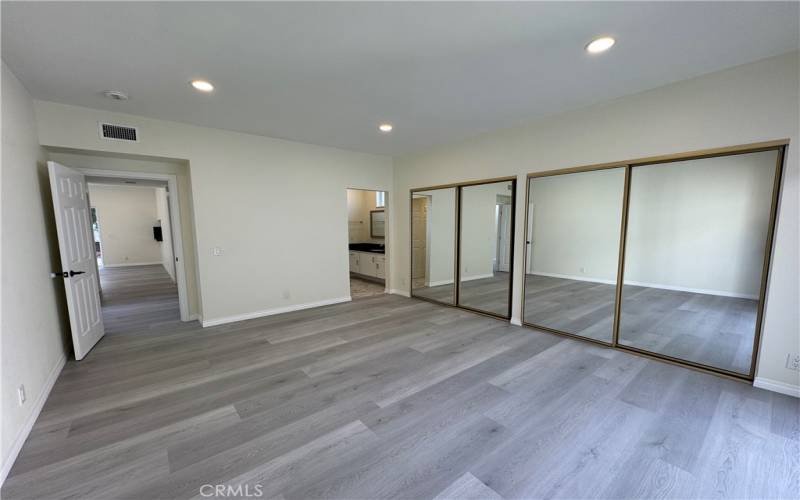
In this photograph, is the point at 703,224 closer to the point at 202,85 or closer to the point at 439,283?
the point at 439,283

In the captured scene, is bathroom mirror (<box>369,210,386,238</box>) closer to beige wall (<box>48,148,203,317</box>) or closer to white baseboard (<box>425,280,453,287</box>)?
white baseboard (<box>425,280,453,287</box>)

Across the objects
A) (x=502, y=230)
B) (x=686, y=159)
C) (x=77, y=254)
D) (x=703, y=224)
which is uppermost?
(x=686, y=159)

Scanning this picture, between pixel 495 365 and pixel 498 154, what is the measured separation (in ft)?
9.19

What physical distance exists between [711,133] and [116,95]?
214 inches

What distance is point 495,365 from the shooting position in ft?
9.61

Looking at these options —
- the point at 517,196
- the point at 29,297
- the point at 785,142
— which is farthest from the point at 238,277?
the point at 785,142

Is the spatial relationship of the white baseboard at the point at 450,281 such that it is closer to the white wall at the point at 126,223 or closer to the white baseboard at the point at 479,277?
the white baseboard at the point at 479,277

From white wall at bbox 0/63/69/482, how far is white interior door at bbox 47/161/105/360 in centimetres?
12

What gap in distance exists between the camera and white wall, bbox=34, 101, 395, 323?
11.3 feet

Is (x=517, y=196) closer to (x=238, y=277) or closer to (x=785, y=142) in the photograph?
(x=785, y=142)

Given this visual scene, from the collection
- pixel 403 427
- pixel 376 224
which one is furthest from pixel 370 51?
pixel 376 224

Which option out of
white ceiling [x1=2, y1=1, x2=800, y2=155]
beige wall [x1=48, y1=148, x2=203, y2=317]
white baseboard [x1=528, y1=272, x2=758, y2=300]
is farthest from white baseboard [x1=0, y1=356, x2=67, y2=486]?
white baseboard [x1=528, y1=272, x2=758, y2=300]

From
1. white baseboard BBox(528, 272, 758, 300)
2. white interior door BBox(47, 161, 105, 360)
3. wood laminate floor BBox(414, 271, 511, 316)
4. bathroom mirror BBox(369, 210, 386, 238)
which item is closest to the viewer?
white interior door BBox(47, 161, 105, 360)

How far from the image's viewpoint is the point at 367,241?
8.75 metres
